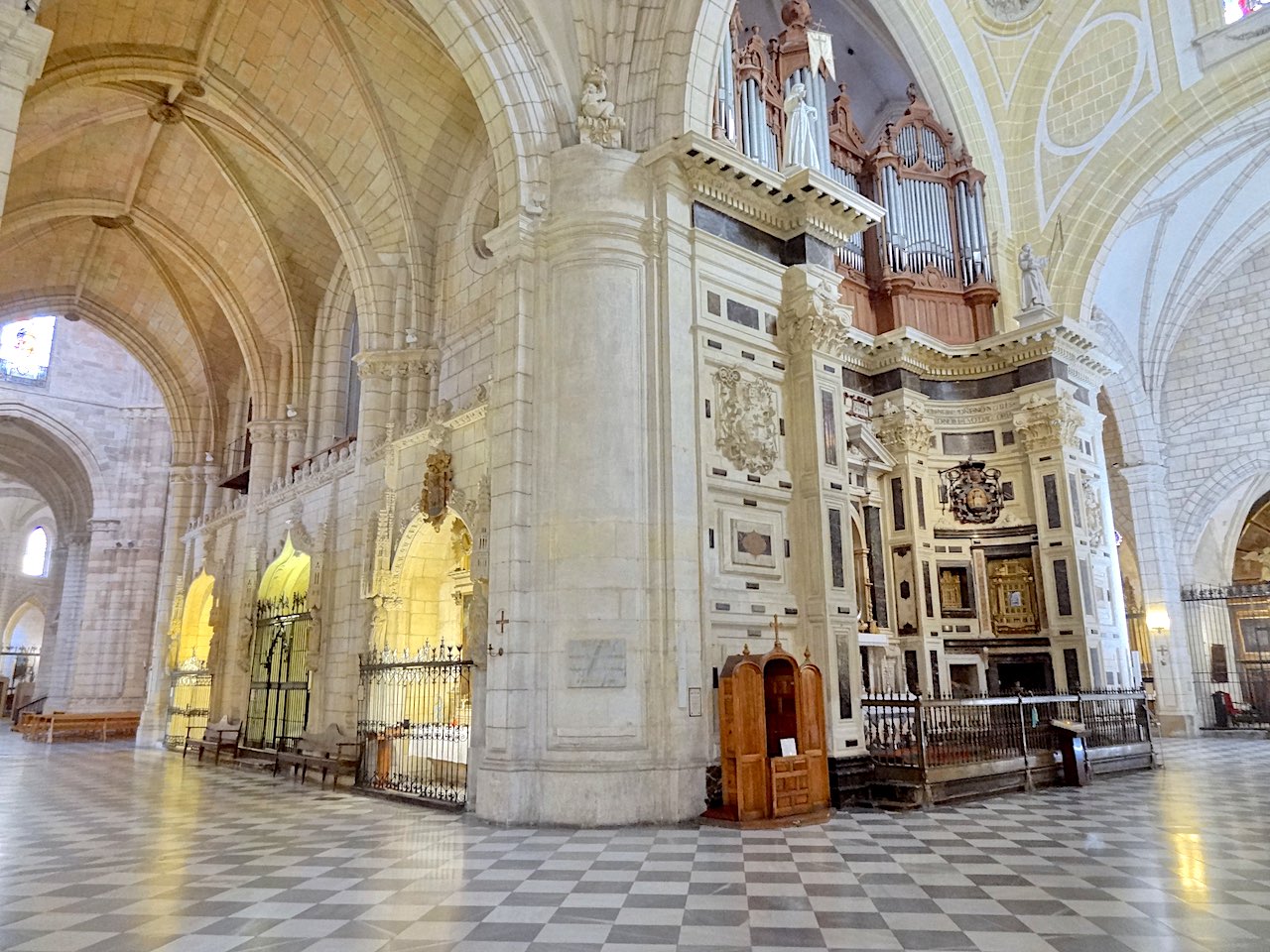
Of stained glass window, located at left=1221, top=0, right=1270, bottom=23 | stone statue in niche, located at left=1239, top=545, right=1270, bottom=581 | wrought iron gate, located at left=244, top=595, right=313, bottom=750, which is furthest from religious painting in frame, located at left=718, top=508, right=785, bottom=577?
stone statue in niche, located at left=1239, top=545, right=1270, bottom=581

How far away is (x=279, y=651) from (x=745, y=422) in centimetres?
1242

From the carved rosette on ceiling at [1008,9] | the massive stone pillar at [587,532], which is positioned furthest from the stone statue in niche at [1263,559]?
the massive stone pillar at [587,532]

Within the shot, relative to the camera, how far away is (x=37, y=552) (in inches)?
1555

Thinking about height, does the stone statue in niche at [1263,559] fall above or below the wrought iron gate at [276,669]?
above

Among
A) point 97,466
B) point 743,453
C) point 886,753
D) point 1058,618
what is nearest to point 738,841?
point 886,753

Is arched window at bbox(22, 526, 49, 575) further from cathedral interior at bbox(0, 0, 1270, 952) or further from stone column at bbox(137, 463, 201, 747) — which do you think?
stone column at bbox(137, 463, 201, 747)

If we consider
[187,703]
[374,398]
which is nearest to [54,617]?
[187,703]

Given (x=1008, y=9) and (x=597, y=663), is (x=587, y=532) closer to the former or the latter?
(x=597, y=663)

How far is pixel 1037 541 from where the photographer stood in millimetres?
15078

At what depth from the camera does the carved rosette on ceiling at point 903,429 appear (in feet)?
50.6

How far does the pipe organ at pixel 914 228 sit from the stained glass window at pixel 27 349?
2442 centimetres

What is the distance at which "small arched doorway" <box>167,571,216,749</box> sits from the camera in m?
20.0

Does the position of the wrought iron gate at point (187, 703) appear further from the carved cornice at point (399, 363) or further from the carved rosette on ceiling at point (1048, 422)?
the carved rosette on ceiling at point (1048, 422)

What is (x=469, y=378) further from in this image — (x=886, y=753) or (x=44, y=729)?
(x=44, y=729)
